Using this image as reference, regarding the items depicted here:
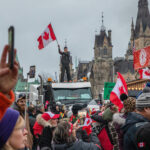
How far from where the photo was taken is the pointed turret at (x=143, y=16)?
101 meters

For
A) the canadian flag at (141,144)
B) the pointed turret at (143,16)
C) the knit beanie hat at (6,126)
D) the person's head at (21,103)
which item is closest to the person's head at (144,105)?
the canadian flag at (141,144)

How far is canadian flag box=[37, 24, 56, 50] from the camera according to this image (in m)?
16.5

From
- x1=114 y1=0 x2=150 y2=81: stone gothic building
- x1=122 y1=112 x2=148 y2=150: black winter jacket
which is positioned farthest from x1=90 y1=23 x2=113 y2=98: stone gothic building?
x1=122 y1=112 x2=148 y2=150: black winter jacket

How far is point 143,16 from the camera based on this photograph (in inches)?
4008

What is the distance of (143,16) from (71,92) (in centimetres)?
8960

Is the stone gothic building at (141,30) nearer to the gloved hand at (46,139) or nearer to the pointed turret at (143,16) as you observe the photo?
the pointed turret at (143,16)

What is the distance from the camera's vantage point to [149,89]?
394 cm

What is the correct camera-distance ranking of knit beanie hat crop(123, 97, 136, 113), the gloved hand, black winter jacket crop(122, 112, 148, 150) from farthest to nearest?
knit beanie hat crop(123, 97, 136, 113)
the gloved hand
black winter jacket crop(122, 112, 148, 150)

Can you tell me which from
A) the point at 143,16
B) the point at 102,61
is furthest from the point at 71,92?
the point at 102,61

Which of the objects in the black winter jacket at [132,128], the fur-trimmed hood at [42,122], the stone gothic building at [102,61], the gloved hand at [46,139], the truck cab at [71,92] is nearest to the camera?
the black winter jacket at [132,128]

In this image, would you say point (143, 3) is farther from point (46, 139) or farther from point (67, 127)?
point (67, 127)

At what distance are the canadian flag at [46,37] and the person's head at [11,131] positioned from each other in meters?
14.0

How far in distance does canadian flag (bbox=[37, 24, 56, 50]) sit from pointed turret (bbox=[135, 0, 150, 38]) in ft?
286

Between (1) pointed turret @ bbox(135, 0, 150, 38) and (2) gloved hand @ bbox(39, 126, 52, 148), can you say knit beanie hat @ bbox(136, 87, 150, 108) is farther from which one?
(1) pointed turret @ bbox(135, 0, 150, 38)
